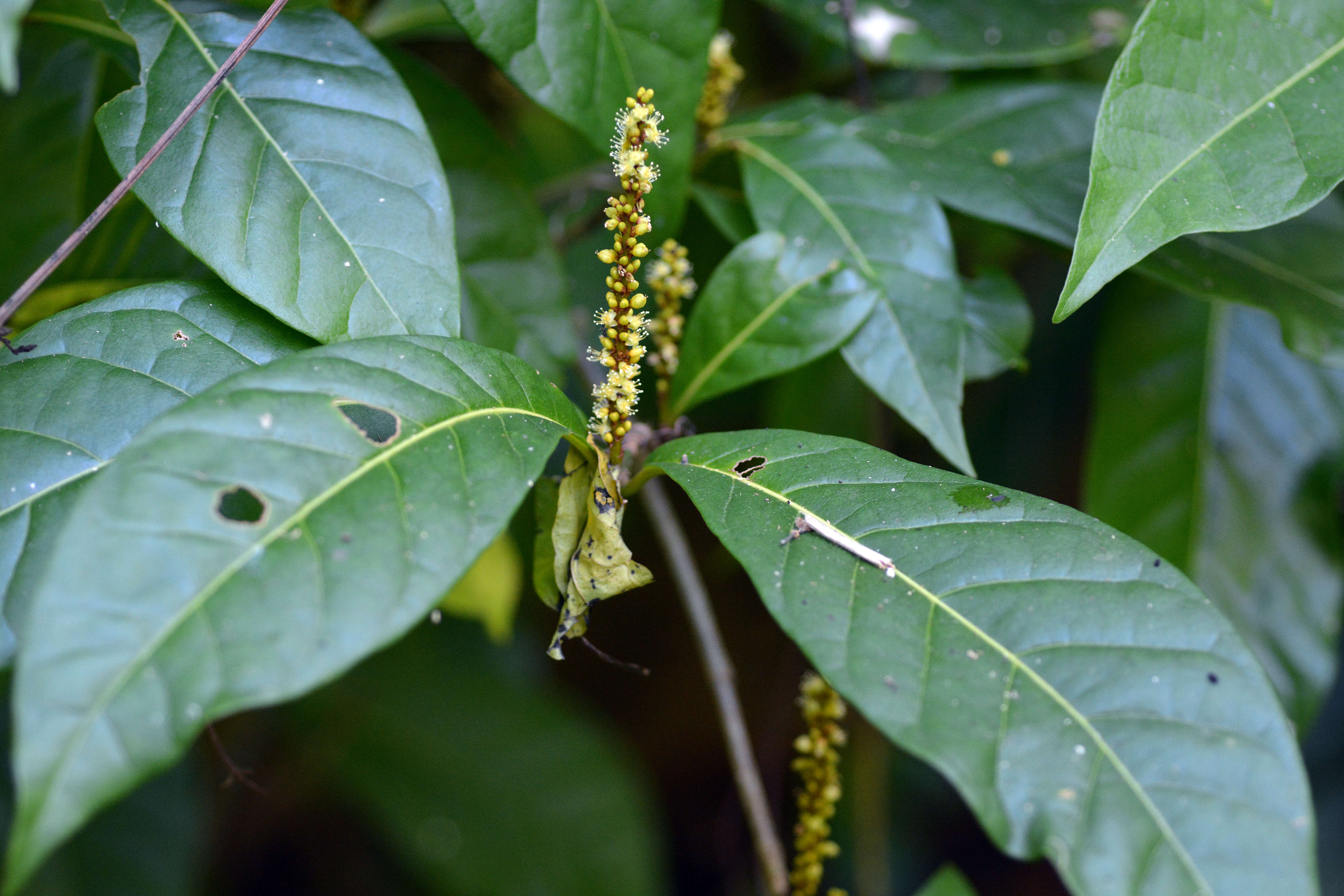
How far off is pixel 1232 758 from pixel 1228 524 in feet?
3.08

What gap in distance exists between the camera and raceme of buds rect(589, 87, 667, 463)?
2.40 ft

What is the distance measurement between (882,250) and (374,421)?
0.63 metres

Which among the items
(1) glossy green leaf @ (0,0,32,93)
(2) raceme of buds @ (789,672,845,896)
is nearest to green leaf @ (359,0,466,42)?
(1) glossy green leaf @ (0,0,32,93)

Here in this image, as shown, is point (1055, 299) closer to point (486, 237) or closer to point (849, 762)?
point (849, 762)

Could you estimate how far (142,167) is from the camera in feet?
2.58

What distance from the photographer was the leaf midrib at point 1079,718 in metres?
0.59

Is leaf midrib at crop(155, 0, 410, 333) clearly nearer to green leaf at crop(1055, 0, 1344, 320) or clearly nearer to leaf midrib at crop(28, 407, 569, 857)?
leaf midrib at crop(28, 407, 569, 857)

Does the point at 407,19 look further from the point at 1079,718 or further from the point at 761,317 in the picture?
the point at 1079,718

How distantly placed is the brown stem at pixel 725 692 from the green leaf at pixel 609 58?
0.39 metres

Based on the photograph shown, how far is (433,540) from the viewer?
63 cm

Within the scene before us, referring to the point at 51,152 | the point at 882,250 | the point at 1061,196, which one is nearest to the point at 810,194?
the point at 882,250

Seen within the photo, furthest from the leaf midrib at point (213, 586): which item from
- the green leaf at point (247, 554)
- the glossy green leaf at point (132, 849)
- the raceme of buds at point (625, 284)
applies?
the glossy green leaf at point (132, 849)

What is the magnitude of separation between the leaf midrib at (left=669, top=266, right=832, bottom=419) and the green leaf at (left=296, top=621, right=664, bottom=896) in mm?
1504

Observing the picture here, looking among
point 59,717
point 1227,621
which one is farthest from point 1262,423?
point 59,717
